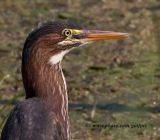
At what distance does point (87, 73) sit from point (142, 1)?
81.8 inches

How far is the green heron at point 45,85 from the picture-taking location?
A: 6.01 meters

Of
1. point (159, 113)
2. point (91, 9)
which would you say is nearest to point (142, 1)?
point (91, 9)

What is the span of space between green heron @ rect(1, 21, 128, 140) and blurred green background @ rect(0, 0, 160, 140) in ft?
3.38

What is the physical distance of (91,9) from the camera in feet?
34.2

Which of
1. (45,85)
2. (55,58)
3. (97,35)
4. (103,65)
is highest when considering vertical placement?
(97,35)

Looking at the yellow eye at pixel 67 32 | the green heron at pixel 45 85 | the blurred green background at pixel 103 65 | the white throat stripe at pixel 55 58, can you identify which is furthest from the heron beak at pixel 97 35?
the blurred green background at pixel 103 65

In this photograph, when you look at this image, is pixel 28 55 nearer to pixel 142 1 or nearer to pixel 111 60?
pixel 111 60

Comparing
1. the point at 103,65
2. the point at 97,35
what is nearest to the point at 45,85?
the point at 97,35

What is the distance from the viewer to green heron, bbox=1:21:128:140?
6009mm

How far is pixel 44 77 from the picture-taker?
6.29m

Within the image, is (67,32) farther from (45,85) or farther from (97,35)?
(45,85)

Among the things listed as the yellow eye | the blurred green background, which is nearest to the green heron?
the yellow eye

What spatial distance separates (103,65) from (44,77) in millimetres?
2808

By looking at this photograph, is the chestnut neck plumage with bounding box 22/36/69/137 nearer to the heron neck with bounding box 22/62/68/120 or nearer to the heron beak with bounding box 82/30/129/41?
the heron neck with bounding box 22/62/68/120
